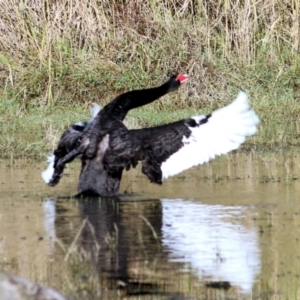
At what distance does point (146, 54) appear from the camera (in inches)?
642

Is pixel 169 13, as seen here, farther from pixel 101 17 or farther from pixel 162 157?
pixel 162 157

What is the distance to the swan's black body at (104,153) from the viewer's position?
9547 millimetres

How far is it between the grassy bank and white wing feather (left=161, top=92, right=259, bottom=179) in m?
5.15

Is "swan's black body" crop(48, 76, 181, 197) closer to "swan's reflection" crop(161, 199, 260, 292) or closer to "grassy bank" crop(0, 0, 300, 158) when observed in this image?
"swan's reflection" crop(161, 199, 260, 292)

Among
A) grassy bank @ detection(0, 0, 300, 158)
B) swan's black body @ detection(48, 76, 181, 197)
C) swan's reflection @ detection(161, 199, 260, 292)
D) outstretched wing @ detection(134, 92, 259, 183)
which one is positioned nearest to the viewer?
swan's reflection @ detection(161, 199, 260, 292)

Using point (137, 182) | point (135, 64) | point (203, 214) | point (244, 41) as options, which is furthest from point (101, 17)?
point (203, 214)

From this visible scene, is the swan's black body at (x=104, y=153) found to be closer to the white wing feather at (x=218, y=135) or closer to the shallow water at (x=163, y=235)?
the shallow water at (x=163, y=235)

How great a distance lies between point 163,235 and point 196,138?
2199 millimetres

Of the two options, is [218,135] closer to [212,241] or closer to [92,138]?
[92,138]

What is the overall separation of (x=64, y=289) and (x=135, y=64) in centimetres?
1036

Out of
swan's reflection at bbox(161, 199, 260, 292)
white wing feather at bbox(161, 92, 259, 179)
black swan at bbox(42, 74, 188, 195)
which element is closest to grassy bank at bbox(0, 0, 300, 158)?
black swan at bbox(42, 74, 188, 195)

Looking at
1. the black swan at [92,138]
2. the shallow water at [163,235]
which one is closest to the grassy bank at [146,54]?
the shallow water at [163,235]

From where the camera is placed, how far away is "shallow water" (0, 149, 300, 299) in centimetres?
623

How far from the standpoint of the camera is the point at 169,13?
1680 cm
